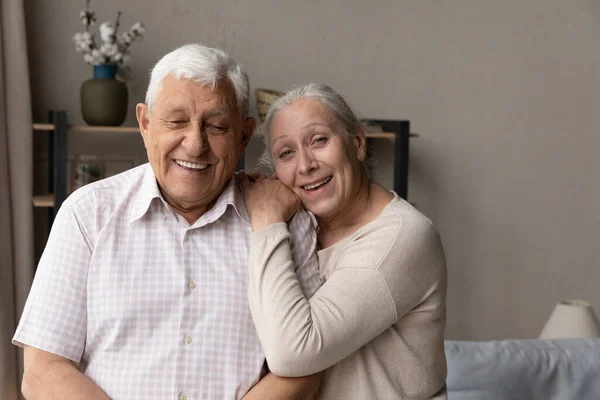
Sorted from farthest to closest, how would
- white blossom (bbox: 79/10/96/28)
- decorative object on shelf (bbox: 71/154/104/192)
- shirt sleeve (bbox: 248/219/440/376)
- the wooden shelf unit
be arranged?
decorative object on shelf (bbox: 71/154/104/192)
white blossom (bbox: 79/10/96/28)
the wooden shelf unit
shirt sleeve (bbox: 248/219/440/376)

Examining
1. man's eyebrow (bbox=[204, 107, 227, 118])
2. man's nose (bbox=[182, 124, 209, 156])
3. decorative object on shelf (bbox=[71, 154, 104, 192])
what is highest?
man's eyebrow (bbox=[204, 107, 227, 118])

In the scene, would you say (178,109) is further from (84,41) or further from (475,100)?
(475,100)

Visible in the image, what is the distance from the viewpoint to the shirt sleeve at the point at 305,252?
1755 millimetres

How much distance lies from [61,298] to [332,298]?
54 cm

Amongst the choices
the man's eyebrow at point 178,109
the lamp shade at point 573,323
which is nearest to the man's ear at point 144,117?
the man's eyebrow at point 178,109

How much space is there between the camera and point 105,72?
11.4 feet

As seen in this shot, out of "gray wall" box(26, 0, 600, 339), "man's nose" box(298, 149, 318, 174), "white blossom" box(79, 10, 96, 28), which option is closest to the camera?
"man's nose" box(298, 149, 318, 174)

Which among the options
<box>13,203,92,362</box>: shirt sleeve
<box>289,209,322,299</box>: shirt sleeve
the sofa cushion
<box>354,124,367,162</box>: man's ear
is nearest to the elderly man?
<box>13,203,92,362</box>: shirt sleeve

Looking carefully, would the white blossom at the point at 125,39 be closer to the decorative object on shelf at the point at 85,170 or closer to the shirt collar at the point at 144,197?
the decorative object on shelf at the point at 85,170

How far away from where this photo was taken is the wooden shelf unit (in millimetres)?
3332

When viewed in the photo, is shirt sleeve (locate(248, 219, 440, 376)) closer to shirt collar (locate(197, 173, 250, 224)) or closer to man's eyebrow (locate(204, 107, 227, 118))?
shirt collar (locate(197, 173, 250, 224))

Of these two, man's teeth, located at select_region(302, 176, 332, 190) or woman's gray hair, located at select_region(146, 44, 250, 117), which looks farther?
man's teeth, located at select_region(302, 176, 332, 190)

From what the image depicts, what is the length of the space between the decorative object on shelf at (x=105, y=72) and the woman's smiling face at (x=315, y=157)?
1788mm

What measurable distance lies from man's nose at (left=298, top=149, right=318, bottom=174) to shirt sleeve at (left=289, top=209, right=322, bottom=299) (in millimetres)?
119
